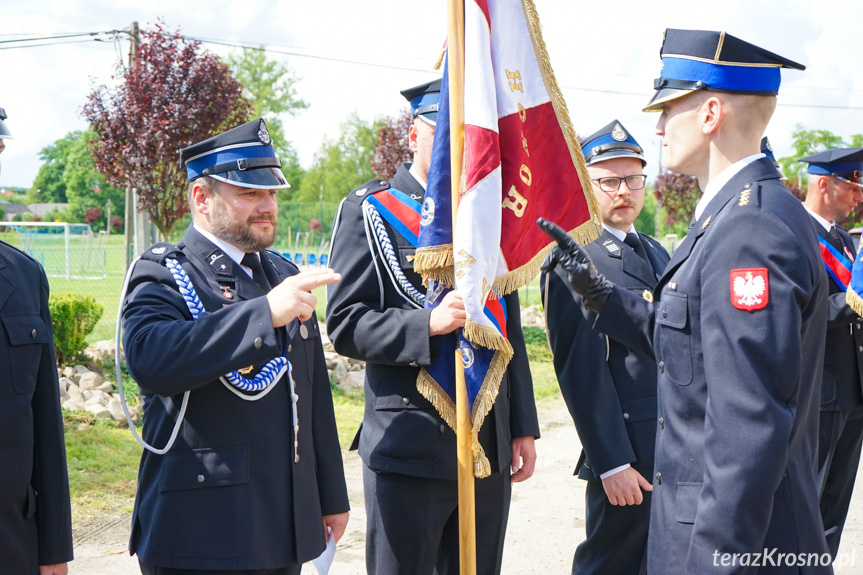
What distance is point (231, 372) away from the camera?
2.59 metres

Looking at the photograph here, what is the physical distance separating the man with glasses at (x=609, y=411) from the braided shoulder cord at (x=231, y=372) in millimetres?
1302

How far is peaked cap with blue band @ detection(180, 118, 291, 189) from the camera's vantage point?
9.32ft

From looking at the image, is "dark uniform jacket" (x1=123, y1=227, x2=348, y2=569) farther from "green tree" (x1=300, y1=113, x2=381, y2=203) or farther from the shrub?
"green tree" (x1=300, y1=113, x2=381, y2=203)

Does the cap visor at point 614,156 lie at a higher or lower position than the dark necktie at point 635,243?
higher

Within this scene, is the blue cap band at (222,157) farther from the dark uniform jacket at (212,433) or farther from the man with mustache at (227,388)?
the dark uniform jacket at (212,433)

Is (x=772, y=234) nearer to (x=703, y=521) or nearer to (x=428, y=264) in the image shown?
(x=703, y=521)

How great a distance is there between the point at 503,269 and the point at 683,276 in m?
0.99

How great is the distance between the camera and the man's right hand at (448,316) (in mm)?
3029

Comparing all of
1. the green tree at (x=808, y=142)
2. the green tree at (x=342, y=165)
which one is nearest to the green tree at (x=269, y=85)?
the green tree at (x=342, y=165)

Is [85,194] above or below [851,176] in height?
above

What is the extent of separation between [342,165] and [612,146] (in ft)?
157

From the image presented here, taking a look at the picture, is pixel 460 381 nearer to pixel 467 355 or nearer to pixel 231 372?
pixel 467 355

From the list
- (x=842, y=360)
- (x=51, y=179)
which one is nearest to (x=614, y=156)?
(x=842, y=360)

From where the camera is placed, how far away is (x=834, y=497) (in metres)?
4.87
